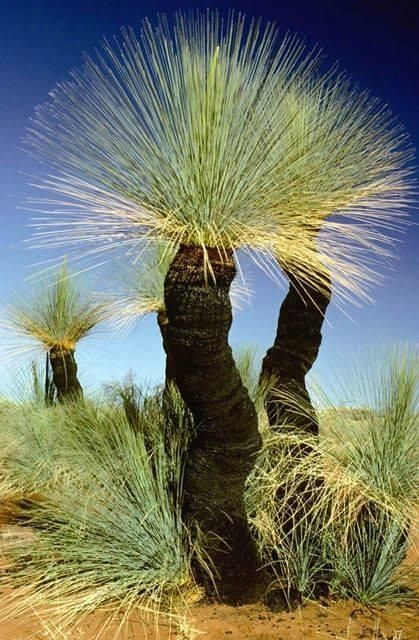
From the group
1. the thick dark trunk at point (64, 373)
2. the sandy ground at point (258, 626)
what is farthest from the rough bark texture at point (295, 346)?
the thick dark trunk at point (64, 373)

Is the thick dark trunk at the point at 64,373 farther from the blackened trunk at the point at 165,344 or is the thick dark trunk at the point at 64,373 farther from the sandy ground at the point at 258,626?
the sandy ground at the point at 258,626

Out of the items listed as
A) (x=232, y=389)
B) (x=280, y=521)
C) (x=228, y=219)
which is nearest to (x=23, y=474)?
(x=280, y=521)

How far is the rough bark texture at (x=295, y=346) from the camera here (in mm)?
4527

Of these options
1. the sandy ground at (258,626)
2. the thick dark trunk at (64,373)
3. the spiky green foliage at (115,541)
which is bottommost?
the sandy ground at (258,626)

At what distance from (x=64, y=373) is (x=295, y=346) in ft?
15.3

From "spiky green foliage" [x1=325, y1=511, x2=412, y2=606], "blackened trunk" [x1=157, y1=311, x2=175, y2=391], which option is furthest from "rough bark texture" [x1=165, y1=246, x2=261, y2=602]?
"blackened trunk" [x1=157, y1=311, x2=175, y2=391]

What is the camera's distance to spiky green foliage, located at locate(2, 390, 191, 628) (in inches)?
148

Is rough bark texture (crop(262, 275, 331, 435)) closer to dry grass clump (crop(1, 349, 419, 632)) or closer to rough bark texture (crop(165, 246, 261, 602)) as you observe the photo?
dry grass clump (crop(1, 349, 419, 632))

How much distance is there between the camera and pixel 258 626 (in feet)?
11.9

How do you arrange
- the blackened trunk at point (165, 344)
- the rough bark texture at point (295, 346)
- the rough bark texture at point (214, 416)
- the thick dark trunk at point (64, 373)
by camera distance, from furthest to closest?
1. the thick dark trunk at point (64, 373)
2. the blackened trunk at point (165, 344)
3. the rough bark texture at point (295, 346)
4. the rough bark texture at point (214, 416)

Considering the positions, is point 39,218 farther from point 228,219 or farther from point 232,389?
point 232,389

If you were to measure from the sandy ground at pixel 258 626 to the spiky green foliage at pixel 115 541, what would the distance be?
11cm

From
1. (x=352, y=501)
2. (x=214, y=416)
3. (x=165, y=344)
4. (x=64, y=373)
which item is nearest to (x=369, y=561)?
(x=352, y=501)

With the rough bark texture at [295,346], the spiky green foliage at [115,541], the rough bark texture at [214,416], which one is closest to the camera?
the rough bark texture at [214,416]
